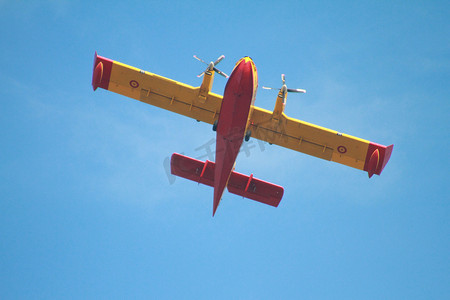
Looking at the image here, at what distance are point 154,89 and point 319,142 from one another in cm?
867

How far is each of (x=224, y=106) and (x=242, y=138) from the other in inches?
76.5

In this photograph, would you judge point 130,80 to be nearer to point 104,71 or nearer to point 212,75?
point 104,71

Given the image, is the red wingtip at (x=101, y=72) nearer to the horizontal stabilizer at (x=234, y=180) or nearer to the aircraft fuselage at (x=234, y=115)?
the horizontal stabilizer at (x=234, y=180)

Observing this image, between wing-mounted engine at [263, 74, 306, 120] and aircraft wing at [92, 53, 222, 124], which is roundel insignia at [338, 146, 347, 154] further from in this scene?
aircraft wing at [92, 53, 222, 124]

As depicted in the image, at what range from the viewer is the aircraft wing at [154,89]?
22281 mm

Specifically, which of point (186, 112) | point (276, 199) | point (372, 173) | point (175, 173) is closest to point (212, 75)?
point (186, 112)

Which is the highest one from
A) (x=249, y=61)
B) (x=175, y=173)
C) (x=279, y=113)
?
(x=249, y=61)

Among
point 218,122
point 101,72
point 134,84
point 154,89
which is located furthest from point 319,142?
point 101,72

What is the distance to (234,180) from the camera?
80.2 ft

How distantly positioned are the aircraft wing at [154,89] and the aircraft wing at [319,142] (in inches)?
93.8

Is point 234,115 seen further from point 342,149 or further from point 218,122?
point 342,149

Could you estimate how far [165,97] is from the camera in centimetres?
2266

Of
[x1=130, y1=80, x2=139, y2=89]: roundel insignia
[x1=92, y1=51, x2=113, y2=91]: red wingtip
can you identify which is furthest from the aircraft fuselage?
[x1=92, y1=51, x2=113, y2=91]: red wingtip

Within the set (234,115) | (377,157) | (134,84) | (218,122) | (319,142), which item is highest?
(377,157)
